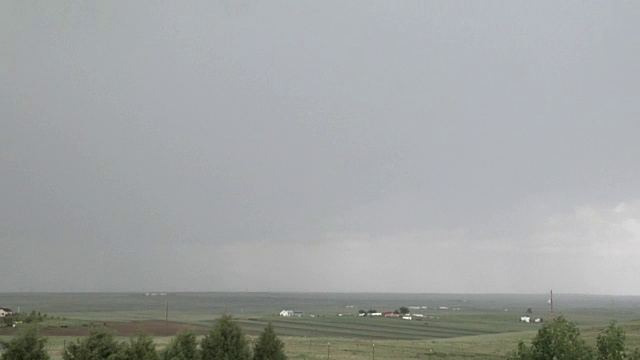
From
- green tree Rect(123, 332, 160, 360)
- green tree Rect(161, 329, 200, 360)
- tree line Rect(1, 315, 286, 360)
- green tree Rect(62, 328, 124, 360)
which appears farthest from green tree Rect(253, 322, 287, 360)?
green tree Rect(62, 328, 124, 360)

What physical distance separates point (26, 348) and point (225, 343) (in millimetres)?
6819

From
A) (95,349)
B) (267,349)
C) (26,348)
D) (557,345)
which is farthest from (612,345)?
(26,348)

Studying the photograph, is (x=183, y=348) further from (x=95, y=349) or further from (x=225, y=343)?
(x=95, y=349)

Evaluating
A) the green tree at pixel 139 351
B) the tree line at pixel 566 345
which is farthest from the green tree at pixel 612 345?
the green tree at pixel 139 351

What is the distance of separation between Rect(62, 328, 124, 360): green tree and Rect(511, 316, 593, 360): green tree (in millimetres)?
12619

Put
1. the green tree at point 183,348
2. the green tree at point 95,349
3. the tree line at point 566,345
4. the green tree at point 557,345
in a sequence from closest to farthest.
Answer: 1. the tree line at point 566,345
2. the green tree at point 557,345
3. the green tree at point 95,349
4. the green tree at point 183,348

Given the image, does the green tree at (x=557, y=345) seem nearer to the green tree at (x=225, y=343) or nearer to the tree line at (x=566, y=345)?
the tree line at (x=566, y=345)

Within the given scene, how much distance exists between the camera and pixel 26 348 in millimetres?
19750

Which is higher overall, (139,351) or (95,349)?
(95,349)

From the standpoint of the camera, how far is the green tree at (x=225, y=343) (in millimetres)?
22812

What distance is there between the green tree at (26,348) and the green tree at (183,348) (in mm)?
4012

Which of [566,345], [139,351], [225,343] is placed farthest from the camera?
[225,343]

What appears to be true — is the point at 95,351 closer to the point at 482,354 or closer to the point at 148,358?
the point at 148,358

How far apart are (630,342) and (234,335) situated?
141 ft
